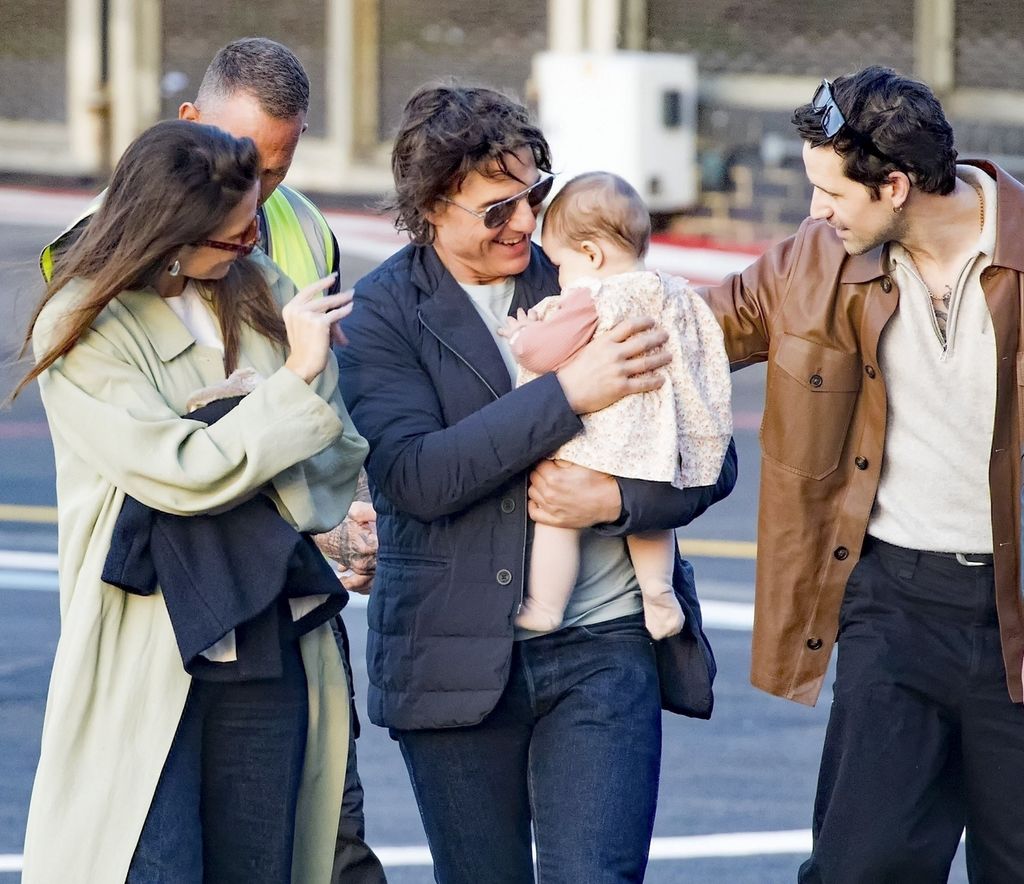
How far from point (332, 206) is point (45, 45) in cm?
436

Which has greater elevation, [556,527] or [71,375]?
[71,375]

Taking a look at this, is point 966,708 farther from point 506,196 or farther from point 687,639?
point 506,196

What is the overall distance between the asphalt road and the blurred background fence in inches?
390

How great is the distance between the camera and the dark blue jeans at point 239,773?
11.7ft

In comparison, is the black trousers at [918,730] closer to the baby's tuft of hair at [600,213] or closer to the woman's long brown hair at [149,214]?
the baby's tuft of hair at [600,213]

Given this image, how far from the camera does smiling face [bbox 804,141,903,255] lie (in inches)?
155

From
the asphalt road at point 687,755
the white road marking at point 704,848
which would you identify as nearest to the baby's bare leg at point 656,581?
the asphalt road at point 687,755

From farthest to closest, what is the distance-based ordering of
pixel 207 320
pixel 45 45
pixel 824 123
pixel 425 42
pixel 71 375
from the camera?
1. pixel 45 45
2. pixel 425 42
3. pixel 824 123
4. pixel 207 320
5. pixel 71 375

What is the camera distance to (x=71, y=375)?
349 centimetres

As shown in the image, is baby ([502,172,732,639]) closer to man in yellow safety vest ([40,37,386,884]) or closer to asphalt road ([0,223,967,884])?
asphalt road ([0,223,967,884])

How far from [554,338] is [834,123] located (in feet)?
2.51

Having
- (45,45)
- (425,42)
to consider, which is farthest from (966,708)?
(45,45)

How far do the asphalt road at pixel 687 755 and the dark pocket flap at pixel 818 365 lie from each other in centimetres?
95

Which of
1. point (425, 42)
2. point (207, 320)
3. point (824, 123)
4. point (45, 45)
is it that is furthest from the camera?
point (45, 45)
